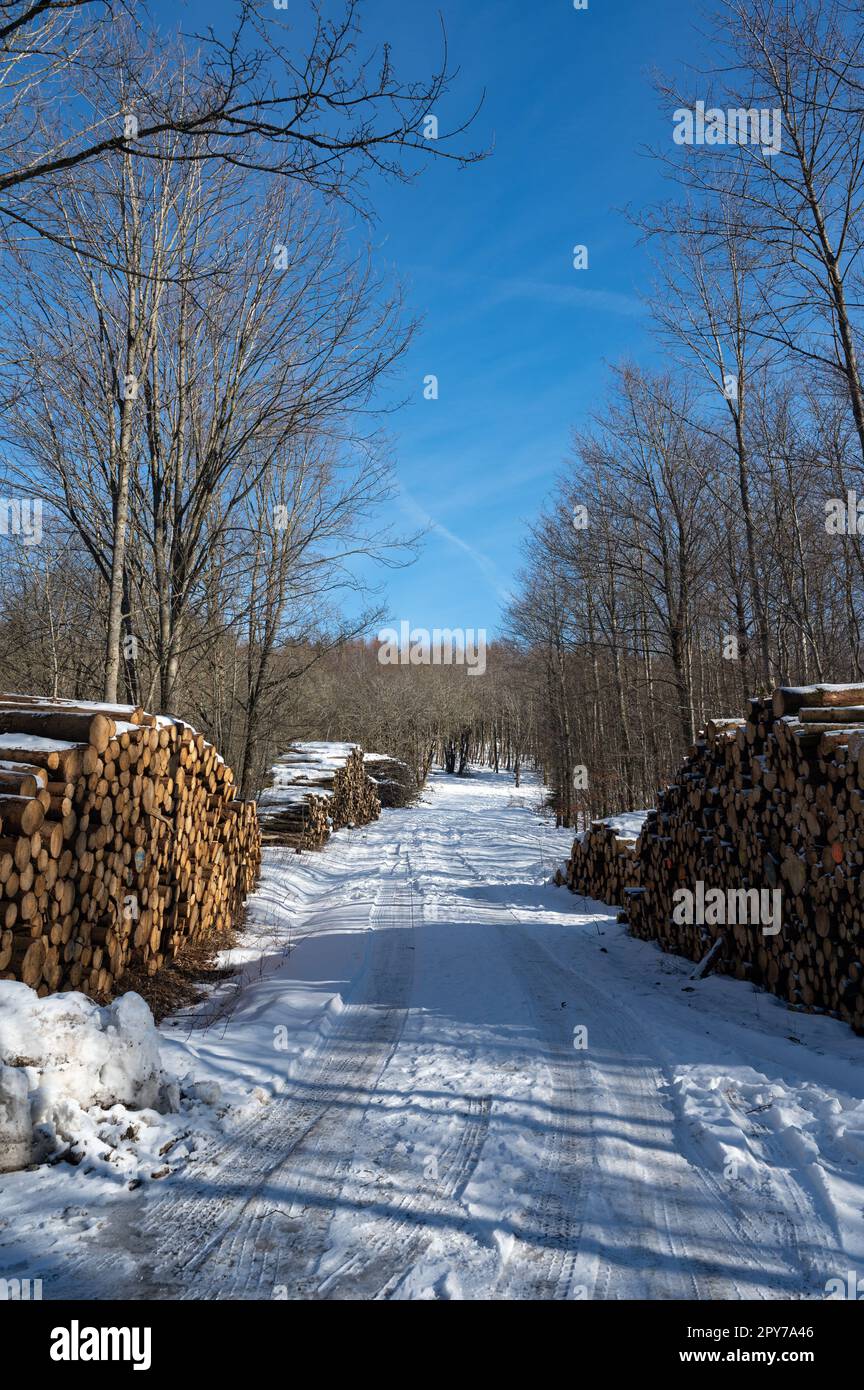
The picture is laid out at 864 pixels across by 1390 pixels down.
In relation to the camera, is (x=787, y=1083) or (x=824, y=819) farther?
(x=824, y=819)

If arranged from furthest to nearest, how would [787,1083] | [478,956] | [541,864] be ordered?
1. [541,864]
2. [478,956]
3. [787,1083]

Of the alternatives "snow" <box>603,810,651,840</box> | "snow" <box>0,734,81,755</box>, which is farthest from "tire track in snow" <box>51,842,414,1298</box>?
"snow" <box>603,810,651,840</box>

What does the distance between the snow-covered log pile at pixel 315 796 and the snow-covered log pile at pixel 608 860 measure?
620cm

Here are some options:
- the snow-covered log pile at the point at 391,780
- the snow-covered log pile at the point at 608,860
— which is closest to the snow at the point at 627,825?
the snow-covered log pile at the point at 608,860

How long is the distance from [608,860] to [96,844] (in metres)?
7.27

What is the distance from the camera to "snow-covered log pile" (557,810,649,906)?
33.2 ft

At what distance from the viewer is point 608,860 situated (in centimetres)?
1063

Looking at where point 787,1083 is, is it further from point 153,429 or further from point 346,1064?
point 153,429

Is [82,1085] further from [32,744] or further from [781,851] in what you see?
[781,851]

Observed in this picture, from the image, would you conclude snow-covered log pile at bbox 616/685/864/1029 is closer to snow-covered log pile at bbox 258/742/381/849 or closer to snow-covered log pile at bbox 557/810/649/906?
snow-covered log pile at bbox 557/810/649/906

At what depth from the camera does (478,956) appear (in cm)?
754

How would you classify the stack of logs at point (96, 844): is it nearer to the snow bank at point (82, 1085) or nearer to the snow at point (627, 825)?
the snow bank at point (82, 1085)

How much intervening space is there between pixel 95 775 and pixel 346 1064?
2666 millimetres
